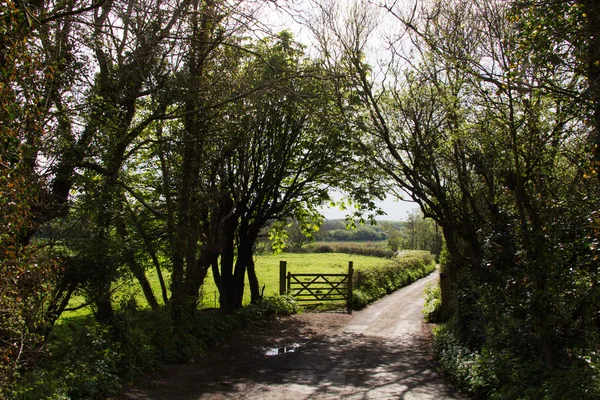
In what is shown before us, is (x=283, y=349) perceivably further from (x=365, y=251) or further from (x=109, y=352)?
(x=365, y=251)

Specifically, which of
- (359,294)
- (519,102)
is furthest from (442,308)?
(519,102)

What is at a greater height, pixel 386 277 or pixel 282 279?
pixel 282 279

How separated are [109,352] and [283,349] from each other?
5.66m

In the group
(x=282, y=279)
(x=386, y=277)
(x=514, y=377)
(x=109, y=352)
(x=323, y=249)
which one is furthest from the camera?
(x=323, y=249)

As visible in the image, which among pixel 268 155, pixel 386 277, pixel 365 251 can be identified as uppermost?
pixel 268 155

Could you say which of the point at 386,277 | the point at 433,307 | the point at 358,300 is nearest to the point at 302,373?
the point at 433,307

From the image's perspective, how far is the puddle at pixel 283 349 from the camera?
12.5 meters

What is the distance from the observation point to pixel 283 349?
13.1 m

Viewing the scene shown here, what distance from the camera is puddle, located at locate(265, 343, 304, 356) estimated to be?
1249cm

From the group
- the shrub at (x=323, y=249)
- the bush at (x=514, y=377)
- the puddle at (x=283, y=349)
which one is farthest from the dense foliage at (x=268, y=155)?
the shrub at (x=323, y=249)

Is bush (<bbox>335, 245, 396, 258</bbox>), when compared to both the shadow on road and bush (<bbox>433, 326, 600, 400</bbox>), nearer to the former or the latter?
the shadow on road

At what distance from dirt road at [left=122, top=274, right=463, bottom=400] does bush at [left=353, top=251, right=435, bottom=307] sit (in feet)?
25.0

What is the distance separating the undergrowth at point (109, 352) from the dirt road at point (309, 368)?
0.36m

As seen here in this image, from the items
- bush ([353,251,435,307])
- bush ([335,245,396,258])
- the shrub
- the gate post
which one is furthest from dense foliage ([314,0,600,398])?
the shrub
